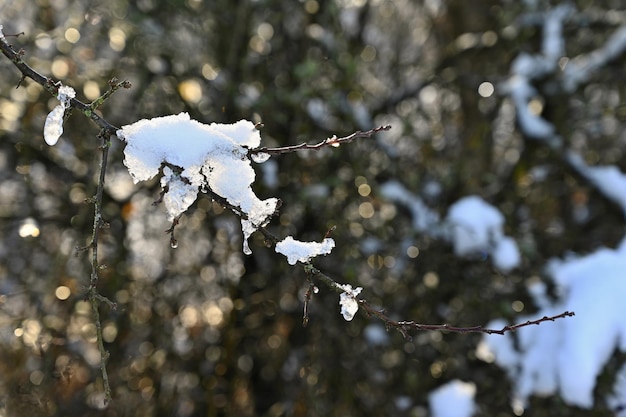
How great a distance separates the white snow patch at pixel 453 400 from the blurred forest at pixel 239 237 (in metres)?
0.09

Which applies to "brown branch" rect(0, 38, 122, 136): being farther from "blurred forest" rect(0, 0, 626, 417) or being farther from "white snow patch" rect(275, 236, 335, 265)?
"blurred forest" rect(0, 0, 626, 417)

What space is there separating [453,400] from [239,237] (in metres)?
1.28

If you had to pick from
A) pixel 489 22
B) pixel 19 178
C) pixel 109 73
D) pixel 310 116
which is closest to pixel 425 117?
pixel 310 116

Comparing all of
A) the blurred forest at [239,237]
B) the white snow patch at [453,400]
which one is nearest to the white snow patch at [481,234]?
the blurred forest at [239,237]

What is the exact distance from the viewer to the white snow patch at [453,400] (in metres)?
2.90

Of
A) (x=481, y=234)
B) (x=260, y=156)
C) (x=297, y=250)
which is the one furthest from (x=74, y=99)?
(x=481, y=234)

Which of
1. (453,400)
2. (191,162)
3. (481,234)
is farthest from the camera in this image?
(481,234)

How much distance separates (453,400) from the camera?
294 centimetres

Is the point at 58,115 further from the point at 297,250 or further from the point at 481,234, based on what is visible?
the point at 481,234

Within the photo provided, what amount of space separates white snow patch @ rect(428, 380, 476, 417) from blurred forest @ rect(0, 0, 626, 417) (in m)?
0.09

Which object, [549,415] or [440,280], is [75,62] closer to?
[440,280]

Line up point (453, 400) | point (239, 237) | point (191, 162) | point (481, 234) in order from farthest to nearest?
point (239, 237) < point (481, 234) < point (453, 400) < point (191, 162)

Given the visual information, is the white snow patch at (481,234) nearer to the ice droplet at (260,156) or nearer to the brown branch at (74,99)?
the ice droplet at (260,156)

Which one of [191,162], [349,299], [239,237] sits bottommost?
[239,237]
